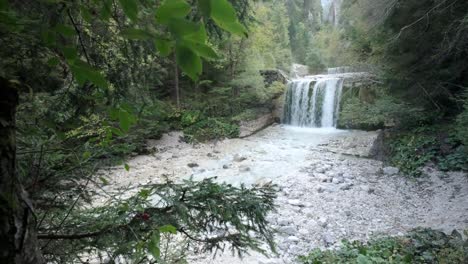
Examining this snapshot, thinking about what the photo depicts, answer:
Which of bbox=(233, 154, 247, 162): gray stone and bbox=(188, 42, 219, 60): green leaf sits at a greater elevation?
bbox=(188, 42, 219, 60): green leaf

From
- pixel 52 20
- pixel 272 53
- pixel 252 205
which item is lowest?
pixel 252 205

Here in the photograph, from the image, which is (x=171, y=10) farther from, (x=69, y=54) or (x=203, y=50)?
(x=69, y=54)

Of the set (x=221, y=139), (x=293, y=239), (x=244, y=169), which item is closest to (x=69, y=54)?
(x=293, y=239)

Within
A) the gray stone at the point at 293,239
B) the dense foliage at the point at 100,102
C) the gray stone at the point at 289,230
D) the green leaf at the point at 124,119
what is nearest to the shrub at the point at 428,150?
the gray stone at the point at 289,230

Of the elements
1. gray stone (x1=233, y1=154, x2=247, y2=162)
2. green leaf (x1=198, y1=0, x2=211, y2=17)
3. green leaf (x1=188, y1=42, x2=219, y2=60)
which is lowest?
gray stone (x1=233, y1=154, x2=247, y2=162)

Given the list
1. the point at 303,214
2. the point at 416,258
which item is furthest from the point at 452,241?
the point at 303,214

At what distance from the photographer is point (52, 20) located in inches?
35.4

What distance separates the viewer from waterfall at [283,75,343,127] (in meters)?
12.8

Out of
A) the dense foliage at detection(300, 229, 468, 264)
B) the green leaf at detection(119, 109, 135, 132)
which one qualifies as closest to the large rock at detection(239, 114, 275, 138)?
the dense foliage at detection(300, 229, 468, 264)

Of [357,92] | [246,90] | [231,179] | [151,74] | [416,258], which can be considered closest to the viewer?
[151,74]

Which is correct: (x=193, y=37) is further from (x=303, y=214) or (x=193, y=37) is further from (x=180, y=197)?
(x=303, y=214)

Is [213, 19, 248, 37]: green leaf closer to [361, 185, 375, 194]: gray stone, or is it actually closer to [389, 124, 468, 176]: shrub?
[361, 185, 375, 194]: gray stone

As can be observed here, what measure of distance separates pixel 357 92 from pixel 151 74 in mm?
11649

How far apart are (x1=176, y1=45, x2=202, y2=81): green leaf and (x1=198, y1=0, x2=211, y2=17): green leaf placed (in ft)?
0.20
